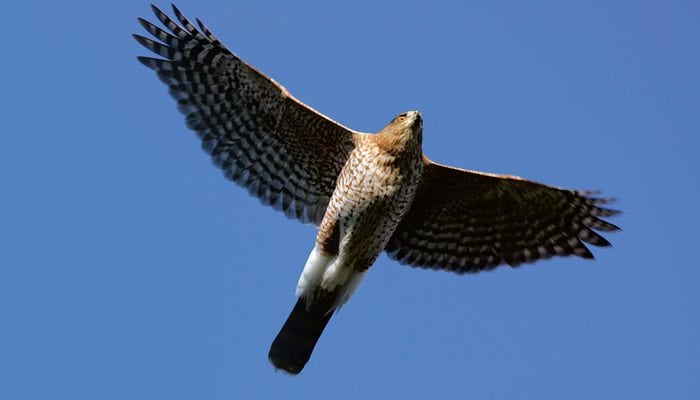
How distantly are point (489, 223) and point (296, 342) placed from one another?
2.21 metres

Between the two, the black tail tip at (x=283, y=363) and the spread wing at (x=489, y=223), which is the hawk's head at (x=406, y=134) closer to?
the spread wing at (x=489, y=223)

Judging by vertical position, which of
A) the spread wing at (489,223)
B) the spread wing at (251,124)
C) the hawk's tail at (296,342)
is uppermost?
the spread wing at (251,124)

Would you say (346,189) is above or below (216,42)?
below

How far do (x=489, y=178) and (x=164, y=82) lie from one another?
3126mm

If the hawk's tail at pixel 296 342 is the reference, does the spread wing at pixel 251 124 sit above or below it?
above

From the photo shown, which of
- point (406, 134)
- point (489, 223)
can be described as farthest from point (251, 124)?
point (489, 223)

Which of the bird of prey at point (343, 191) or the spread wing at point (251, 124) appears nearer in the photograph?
the bird of prey at point (343, 191)

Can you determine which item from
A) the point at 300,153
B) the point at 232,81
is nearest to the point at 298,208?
the point at 300,153

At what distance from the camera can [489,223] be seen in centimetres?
1262

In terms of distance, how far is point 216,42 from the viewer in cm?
→ 1206

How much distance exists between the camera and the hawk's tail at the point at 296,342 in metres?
12.0

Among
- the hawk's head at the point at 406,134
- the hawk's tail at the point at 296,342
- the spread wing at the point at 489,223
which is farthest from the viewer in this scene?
the spread wing at the point at 489,223

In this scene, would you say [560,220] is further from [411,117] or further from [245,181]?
[245,181]

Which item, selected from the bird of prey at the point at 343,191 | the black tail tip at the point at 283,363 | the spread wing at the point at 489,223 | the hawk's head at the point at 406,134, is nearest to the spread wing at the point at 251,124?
the bird of prey at the point at 343,191
